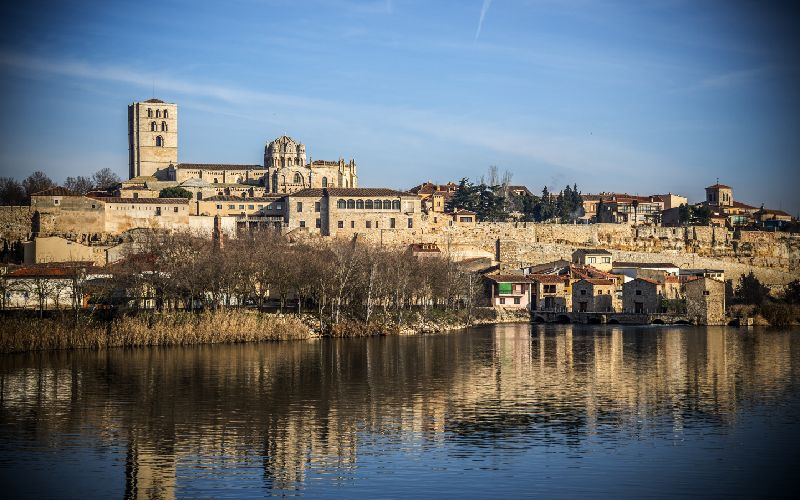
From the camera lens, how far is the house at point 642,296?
169 ft

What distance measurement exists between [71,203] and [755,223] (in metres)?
52.7

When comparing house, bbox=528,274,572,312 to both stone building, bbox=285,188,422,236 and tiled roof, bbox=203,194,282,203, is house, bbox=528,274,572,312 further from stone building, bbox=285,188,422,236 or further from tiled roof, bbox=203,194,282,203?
tiled roof, bbox=203,194,282,203

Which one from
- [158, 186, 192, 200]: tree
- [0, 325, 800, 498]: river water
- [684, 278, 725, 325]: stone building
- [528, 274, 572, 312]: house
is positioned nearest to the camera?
[0, 325, 800, 498]: river water

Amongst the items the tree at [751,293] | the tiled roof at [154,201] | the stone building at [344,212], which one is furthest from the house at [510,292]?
the tiled roof at [154,201]

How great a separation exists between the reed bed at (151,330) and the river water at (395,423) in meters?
1.13

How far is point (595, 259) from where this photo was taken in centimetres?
6122

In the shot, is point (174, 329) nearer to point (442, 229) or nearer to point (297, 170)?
point (442, 229)

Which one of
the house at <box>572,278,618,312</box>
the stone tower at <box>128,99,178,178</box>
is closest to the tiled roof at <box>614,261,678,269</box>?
the house at <box>572,278,618,312</box>

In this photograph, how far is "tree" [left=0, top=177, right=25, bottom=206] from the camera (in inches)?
2528

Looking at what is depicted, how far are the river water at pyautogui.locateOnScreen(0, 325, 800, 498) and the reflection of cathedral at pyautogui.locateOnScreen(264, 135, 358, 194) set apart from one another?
40.5m

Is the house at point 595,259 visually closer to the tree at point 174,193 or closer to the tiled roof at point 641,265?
the tiled roof at point 641,265

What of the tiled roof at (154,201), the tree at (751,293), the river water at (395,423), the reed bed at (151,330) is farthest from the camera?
the tiled roof at (154,201)

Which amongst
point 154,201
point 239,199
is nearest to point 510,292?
point 239,199

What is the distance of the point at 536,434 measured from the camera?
2022cm
